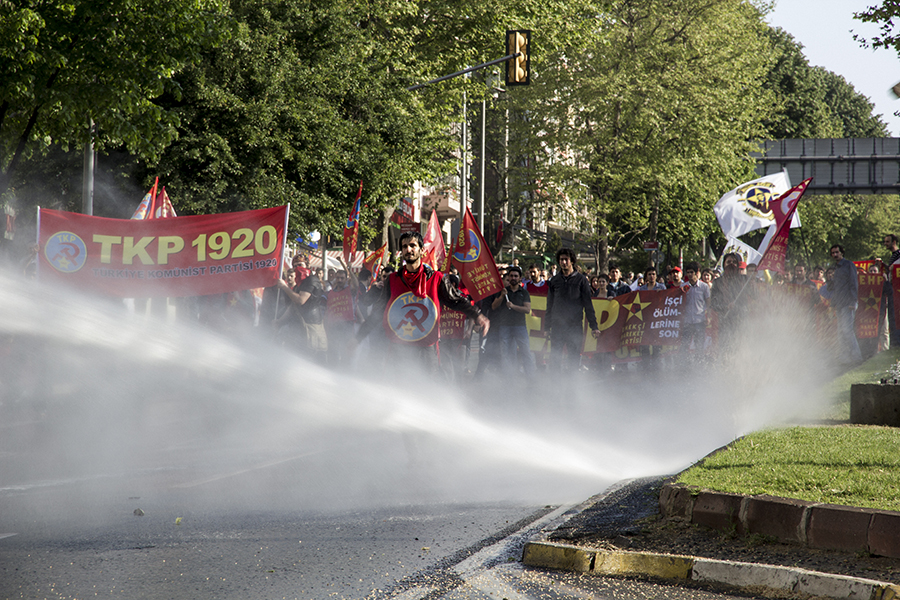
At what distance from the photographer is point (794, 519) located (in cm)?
440

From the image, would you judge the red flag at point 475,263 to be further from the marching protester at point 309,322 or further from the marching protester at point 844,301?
the marching protester at point 844,301

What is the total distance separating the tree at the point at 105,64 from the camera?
39.7ft

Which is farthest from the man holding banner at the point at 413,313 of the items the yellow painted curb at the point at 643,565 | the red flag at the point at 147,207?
the red flag at the point at 147,207

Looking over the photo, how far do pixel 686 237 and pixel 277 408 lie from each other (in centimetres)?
3900

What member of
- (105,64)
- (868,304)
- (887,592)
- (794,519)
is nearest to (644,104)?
(868,304)

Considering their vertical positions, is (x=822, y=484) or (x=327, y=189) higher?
(x=327, y=189)

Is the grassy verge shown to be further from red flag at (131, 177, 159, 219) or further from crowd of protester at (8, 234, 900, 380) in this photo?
red flag at (131, 177, 159, 219)

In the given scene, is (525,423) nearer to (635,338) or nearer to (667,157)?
(635,338)

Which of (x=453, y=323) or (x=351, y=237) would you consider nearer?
(x=453, y=323)

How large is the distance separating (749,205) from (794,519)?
1532 centimetres

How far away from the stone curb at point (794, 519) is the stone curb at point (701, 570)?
1.57 ft

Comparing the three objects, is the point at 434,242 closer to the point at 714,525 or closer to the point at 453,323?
the point at 453,323

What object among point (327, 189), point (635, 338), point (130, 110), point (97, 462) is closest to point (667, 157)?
point (327, 189)

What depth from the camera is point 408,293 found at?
291 inches
